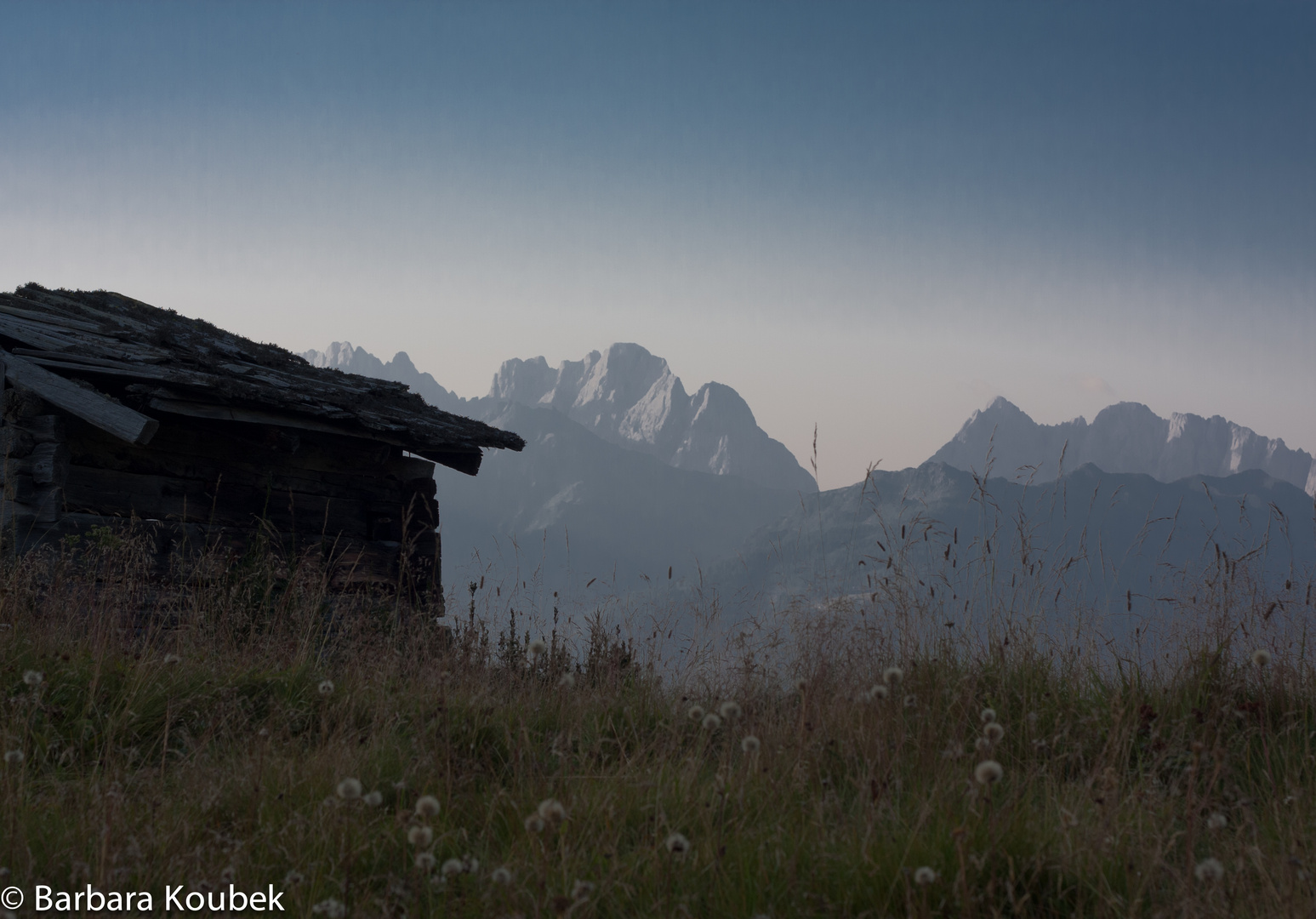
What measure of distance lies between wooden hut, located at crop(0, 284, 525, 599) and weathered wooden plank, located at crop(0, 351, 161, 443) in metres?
0.01

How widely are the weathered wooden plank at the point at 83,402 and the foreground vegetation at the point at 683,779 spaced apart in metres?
1.54

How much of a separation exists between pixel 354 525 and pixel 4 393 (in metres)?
3.24

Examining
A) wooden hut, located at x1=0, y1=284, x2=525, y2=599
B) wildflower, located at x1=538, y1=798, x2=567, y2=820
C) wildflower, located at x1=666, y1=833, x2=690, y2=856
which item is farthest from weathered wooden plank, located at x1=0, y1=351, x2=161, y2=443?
wildflower, located at x1=666, y1=833, x2=690, y2=856

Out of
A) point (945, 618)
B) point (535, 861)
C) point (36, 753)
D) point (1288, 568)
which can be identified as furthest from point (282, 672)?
point (1288, 568)

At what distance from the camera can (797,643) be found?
4.09 meters

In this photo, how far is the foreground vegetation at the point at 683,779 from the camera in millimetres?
1928

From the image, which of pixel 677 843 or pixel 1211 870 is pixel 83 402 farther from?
pixel 1211 870

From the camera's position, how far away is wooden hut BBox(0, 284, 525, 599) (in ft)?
20.3

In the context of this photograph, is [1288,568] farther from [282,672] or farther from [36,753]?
[36,753]

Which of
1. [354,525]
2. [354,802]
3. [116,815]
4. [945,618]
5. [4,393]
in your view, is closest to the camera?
[116,815]

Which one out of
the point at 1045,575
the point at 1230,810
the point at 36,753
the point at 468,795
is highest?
the point at 1045,575

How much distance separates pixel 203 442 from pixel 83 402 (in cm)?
146

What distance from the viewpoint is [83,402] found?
229 inches

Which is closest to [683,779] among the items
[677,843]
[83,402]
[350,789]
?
[677,843]
